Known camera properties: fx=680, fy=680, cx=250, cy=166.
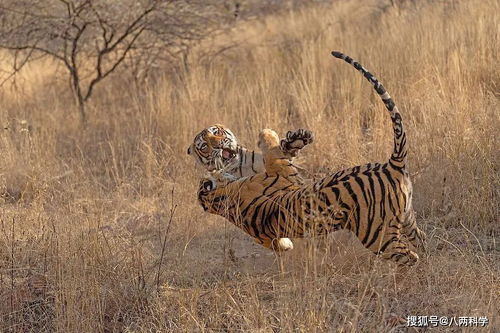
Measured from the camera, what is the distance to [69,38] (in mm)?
8164

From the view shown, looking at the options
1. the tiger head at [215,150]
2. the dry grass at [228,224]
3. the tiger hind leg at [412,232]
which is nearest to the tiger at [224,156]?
the tiger head at [215,150]

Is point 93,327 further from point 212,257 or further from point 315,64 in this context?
point 315,64

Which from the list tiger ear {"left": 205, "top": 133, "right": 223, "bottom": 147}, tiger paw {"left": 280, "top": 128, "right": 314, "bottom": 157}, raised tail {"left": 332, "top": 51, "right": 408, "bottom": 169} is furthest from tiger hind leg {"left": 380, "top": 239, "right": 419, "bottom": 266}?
tiger ear {"left": 205, "top": 133, "right": 223, "bottom": 147}

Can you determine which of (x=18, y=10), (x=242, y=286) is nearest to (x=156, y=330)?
(x=242, y=286)

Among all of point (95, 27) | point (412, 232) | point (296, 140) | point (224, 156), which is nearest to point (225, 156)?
point (224, 156)

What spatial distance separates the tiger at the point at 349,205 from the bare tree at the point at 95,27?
15.8 ft

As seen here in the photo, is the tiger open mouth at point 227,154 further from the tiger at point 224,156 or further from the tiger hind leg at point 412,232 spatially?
the tiger hind leg at point 412,232

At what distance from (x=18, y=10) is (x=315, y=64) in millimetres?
3566

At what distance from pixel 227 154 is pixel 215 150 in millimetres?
82

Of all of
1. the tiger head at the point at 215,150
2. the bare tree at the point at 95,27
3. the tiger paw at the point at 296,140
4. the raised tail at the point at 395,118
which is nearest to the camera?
the raised tail at the point at 395,118

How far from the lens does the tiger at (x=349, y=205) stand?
3328mm

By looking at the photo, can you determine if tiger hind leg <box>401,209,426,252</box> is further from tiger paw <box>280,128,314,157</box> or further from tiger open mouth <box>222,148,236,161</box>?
tiger open mouth <box>222,148,236,161</box>

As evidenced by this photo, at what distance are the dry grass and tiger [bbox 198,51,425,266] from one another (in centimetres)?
15

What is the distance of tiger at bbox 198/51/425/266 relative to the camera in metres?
3.33
